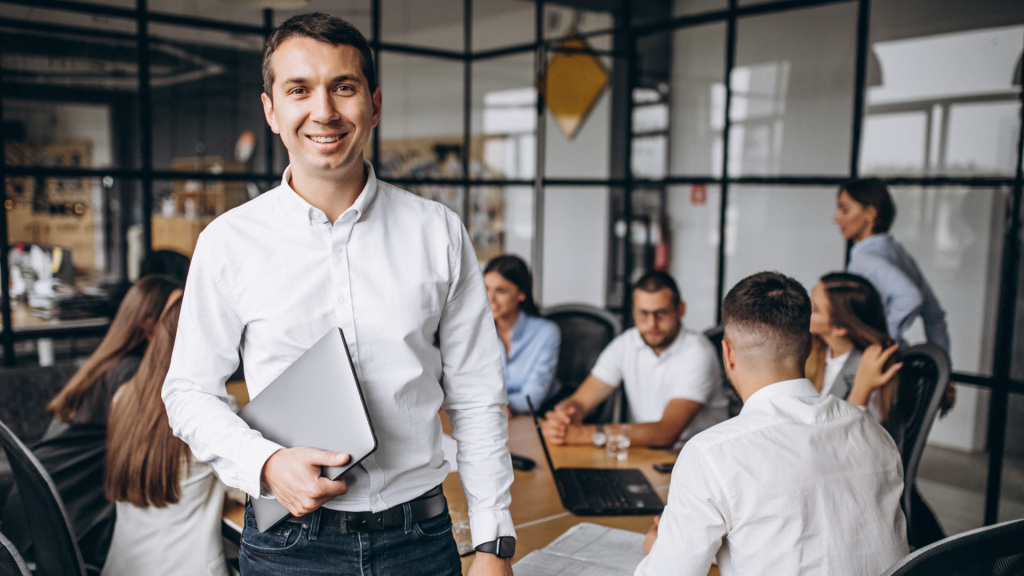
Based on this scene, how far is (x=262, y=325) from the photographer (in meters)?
1.15

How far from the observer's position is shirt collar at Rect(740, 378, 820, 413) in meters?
Result: 1.42

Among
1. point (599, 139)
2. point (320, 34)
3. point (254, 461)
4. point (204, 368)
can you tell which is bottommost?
point (254, 461)

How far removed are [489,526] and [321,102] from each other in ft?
2.37

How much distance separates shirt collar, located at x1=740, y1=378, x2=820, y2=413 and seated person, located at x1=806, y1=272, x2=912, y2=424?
1.19 meters

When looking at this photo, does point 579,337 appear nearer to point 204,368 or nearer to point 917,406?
point 917,406

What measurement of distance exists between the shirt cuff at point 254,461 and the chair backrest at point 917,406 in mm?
1781

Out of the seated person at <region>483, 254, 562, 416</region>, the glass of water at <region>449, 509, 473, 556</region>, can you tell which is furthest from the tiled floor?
the glass of water at <region>449, 509, 473, 556</region>

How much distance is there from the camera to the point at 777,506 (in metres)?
1.27

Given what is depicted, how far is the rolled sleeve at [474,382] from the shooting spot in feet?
4.03

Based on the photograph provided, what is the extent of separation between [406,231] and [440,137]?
3535 mm

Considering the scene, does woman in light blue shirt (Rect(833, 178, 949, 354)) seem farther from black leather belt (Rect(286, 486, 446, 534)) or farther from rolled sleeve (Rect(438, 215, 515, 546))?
black leather belt (Rect(286, 486, 446, 534))

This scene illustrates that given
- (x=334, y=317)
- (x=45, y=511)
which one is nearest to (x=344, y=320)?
(x=334, y=317)

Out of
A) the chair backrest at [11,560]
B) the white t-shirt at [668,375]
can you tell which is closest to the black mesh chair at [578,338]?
the white t-shirt at [668,375]

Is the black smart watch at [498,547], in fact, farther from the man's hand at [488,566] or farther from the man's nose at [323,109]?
the man's nose at [323,109]
